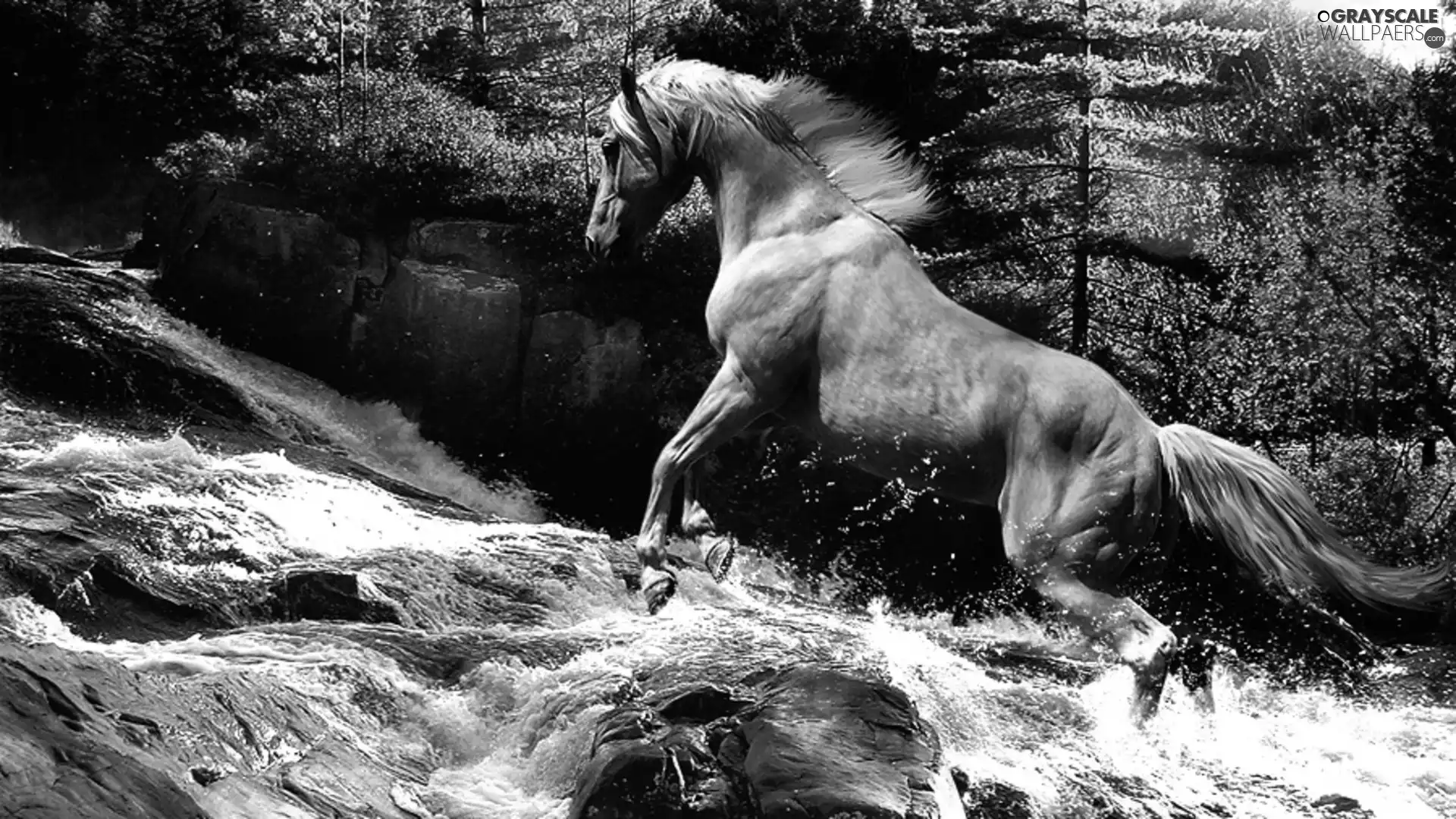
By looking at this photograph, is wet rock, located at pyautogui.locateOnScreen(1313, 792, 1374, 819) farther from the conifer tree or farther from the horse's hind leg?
the conifer tree

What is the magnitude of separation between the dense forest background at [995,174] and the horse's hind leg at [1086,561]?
4428 mm

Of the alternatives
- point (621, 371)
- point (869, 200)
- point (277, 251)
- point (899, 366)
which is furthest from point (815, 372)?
point (277, 251)

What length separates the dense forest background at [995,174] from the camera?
1122cm

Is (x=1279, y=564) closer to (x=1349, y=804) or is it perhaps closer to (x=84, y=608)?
(x=1349, y=804)

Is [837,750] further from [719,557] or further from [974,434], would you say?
[974,434]

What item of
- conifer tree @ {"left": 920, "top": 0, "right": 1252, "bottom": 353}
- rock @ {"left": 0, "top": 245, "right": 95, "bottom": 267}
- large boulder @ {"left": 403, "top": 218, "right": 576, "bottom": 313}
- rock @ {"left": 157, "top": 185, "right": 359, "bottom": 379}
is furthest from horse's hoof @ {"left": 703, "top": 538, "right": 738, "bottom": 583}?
rock @ {"left": 0, "top": 245, "right": 95, "bottom": 267}

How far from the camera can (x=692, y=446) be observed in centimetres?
543

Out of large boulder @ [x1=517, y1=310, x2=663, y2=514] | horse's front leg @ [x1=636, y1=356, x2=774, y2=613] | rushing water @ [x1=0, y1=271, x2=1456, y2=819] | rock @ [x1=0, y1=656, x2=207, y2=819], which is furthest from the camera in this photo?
large boulder @ [x1=517, y1=310, x2=663, y2=514]

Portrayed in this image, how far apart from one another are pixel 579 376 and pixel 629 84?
6.70 m

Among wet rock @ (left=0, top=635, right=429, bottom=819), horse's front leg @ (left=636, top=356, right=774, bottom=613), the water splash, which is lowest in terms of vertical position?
the water splash

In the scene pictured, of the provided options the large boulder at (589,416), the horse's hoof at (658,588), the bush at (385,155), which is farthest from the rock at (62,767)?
the bush at (385,155)

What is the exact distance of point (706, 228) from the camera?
13.1m

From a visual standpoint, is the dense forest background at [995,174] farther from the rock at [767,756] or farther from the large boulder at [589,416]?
the rock at [767,756]

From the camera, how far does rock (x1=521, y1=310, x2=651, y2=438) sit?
1245 centimetres
